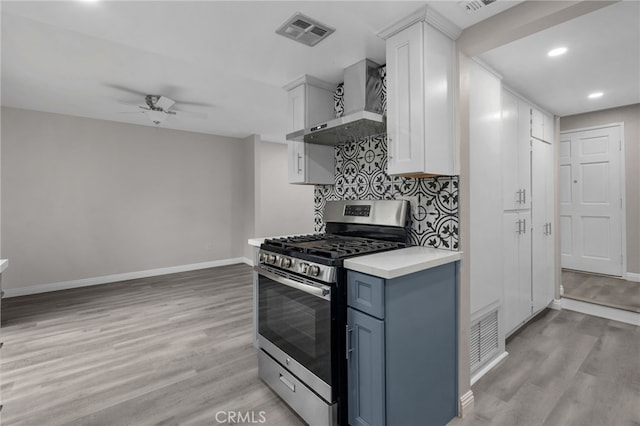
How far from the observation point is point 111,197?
16.0 ft

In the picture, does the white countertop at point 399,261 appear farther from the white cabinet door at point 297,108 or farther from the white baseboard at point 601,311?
the white baseboard at point 601,311

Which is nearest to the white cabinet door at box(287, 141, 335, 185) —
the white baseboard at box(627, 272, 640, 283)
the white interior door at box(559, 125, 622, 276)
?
the white interior door at box(559, 125, 622, 276)

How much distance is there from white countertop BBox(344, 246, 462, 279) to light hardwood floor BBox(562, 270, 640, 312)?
2.74 meters

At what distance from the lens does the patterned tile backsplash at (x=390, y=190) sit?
1960mm

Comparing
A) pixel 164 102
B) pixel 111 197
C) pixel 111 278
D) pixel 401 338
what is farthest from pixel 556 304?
pixel 111 197

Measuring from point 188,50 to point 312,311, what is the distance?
2.03 meters

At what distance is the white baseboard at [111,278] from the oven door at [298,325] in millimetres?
3873

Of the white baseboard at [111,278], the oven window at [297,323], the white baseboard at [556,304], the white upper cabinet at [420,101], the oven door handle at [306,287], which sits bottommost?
the white baseboard at [556,304]

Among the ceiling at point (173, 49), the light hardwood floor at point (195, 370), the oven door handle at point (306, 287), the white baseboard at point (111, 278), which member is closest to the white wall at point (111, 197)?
the white baseboard at point (111, 278)

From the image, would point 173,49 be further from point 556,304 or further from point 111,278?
point 556,304

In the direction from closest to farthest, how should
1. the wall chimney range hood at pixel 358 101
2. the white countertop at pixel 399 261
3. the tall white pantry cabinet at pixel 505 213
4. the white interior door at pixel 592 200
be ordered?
the white countertop at pixel 399 261 → the tall white pantry cabinet at pixel 505 213 → the wall chimney range hood at pixel 358 101 → the white interior door at pixel 592 200

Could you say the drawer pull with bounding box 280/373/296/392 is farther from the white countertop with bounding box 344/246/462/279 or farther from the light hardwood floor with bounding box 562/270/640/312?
the light hardwood floor with bounding box 562/270/640/312

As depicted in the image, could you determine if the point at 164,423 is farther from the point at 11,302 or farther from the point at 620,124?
the point at 620,124

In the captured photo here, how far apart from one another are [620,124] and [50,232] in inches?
312
